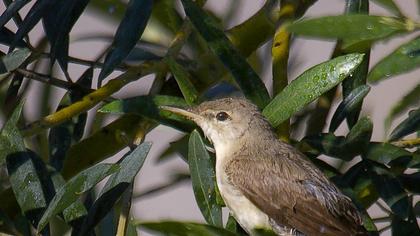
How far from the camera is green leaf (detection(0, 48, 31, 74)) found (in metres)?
2.86

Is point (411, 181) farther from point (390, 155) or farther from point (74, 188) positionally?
point (74, 188)

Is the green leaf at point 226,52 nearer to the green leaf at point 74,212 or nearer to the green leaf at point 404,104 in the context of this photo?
the green leaf at point 404,104

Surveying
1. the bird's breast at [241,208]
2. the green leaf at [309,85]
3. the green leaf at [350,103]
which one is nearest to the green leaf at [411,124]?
the green leaf at [350,103]

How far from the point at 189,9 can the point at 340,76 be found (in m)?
0.43

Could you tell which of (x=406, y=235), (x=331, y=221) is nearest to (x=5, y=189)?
(x=331, y=221)

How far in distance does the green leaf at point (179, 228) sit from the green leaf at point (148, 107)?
67cm

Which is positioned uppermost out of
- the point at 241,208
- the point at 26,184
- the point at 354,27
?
the point at 354,27

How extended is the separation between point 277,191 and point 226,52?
0.53 metres

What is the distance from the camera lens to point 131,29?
9.02 feet

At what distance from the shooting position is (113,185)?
257 cm

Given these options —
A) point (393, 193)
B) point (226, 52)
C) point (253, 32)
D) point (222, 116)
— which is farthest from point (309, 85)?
point (222, 116)

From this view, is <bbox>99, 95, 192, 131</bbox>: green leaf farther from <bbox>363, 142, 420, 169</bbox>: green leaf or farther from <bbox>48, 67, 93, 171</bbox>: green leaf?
<bbox>363, 142, 420, 169</bbox>: green leaf

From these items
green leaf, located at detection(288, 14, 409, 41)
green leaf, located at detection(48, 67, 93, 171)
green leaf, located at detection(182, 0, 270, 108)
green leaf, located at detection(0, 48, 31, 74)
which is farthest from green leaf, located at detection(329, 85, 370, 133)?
green leaf, located at detection(0, 48, 31, 74)

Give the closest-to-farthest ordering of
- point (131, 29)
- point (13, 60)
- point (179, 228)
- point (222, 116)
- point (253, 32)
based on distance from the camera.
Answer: point (179, 228) → point (131, 29) → point (13, 60) → point (253, 32) → point (222, 116)
